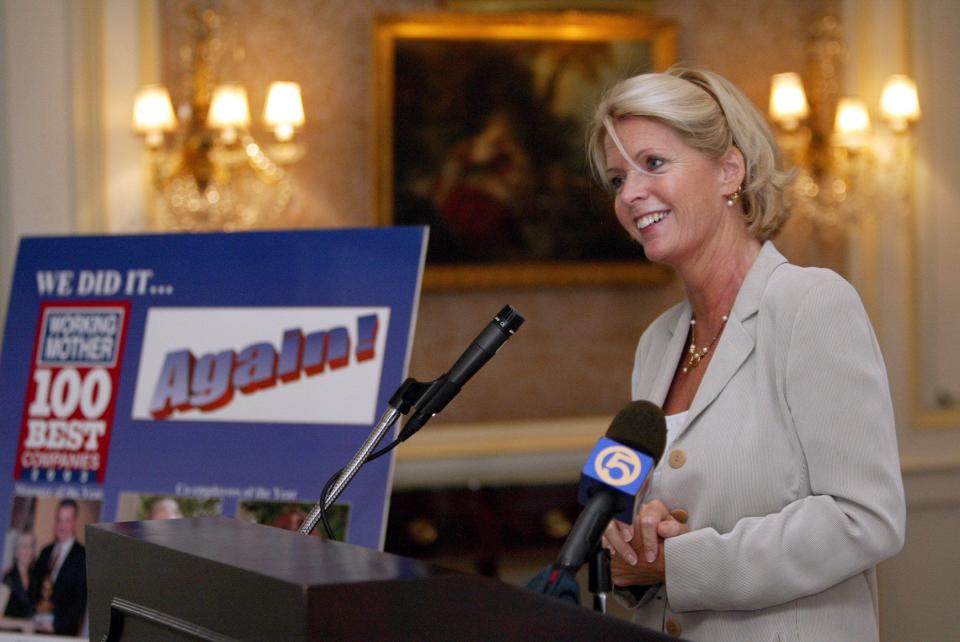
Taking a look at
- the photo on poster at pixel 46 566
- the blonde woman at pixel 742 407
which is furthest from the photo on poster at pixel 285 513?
the blonde woman at pixel 742 407

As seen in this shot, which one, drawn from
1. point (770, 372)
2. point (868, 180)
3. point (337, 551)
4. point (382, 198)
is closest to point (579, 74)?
point (382, 198)

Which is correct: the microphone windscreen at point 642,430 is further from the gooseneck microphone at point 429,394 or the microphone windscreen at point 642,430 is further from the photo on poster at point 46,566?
the photo on poster at point 46,566

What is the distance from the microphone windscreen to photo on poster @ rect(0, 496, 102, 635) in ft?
5.34

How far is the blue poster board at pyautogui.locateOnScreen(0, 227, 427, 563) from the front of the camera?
2.54 metres

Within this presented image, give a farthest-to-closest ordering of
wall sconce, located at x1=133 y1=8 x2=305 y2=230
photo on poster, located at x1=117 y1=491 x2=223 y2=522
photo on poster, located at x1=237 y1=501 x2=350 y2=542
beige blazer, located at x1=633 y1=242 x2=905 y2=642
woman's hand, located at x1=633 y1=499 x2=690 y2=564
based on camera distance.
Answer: wall sconce, located at x1=133 y1=8 x2=305 y2=230
photo on poster, located at x1=117 y1=491 x2=223 y2=522
photo on poster, located at x1=237 y1=501 x2=350 y2=542
woman's hand, located at x1=633 y1=499 x2=690 y2=564
beige blazer, located at x1=633 y1=242 x2=905 y2=642

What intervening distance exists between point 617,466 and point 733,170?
0.95 meters

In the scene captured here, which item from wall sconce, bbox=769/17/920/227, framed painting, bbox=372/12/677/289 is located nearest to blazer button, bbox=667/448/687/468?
framed painting, bbox=372/12/677/289

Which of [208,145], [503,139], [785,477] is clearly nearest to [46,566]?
[785,477]

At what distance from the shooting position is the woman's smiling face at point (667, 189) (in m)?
2.11

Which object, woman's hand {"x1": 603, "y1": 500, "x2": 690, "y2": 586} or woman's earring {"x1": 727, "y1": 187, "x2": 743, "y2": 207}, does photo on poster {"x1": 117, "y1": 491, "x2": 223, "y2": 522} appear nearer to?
woman's hand {"x1": 603, "y1": 500, "x2": 690, "y2": 586}

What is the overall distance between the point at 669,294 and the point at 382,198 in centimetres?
149

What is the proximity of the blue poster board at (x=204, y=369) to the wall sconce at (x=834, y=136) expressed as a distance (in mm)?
3356

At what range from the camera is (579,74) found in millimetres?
5531

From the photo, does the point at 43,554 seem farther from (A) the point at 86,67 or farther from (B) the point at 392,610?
(A) the point at 86,67
